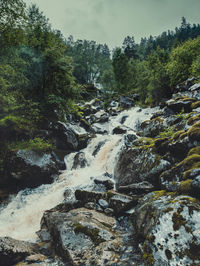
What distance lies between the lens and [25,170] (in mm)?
12656

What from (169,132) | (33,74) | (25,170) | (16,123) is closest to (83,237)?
(169,132)

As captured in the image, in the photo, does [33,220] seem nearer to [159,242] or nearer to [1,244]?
[1,244]

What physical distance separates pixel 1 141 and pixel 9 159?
2537 mm

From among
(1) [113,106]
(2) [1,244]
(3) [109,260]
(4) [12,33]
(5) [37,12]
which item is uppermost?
(5) [37,12]

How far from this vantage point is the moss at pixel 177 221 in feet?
15.1

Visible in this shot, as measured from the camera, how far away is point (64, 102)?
17.6 meters

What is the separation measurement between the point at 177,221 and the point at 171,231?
0.34 metres

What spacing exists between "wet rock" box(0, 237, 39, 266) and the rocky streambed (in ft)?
0.10

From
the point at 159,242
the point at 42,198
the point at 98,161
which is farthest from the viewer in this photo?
the point at 98,161

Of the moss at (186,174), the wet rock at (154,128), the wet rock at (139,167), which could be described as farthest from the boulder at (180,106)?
the moss at (186,174)

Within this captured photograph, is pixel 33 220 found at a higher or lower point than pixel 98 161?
lower

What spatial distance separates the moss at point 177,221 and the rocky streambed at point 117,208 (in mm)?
27

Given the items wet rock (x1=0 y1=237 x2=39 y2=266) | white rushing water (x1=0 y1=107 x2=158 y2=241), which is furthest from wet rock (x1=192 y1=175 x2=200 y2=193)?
white rushing water (x1=0 y1=107 x2=158 y2=241)

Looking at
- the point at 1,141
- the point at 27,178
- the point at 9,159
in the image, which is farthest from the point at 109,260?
the point at 1,141
